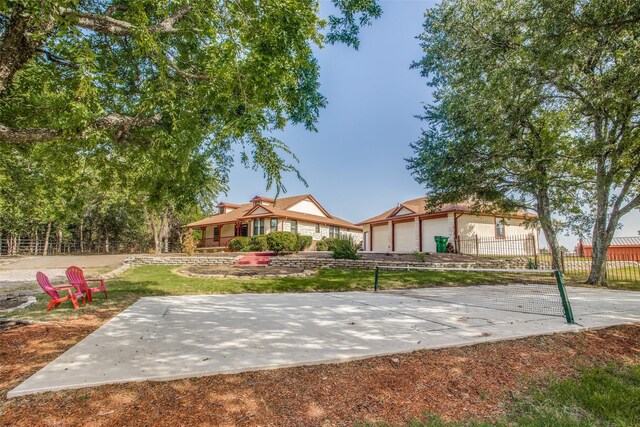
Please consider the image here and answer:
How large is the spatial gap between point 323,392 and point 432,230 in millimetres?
23323

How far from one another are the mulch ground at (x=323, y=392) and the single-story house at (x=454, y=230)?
15.5 metres

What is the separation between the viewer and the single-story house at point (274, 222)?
2967 centimetres

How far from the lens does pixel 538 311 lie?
6.21m

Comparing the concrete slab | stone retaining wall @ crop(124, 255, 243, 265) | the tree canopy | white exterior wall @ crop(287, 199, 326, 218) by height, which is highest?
white exterior wall @ crop(287, 199, 326, 218)

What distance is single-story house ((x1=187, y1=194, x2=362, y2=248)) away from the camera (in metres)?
29.7

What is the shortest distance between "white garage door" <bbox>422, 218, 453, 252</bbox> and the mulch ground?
795 inches

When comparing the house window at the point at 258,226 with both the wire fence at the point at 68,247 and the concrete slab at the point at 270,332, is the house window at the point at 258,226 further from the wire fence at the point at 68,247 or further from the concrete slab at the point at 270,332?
the concrete slab at the point at 270,332

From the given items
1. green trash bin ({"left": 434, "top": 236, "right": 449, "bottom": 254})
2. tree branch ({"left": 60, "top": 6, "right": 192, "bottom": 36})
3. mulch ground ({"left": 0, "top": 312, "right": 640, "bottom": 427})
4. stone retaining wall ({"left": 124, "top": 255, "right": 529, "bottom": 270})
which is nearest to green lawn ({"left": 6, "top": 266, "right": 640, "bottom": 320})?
stone retaining wall ({"left": 124, "top": 255, "right": 529, "bottom": 270})

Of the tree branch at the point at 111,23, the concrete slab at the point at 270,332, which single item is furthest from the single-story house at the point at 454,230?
the tree branch at the point at 111,23

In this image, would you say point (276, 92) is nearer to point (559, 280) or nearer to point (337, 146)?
point (559, 280)

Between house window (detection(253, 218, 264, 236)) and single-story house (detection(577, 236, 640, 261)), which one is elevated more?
house window (detection(253, 218, 264, 236))

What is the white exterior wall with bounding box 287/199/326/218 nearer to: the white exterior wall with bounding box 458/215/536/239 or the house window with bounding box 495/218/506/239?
the white exterior wall with bounding box 458/215/536/239

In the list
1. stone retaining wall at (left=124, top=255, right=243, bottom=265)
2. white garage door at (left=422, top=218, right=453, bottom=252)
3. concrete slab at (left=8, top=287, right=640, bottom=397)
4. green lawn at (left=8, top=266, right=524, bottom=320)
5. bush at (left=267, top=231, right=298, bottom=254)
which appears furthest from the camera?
white garage door at (left=422, top=218, right=453, bottom=252)

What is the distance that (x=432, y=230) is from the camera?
24578mm
